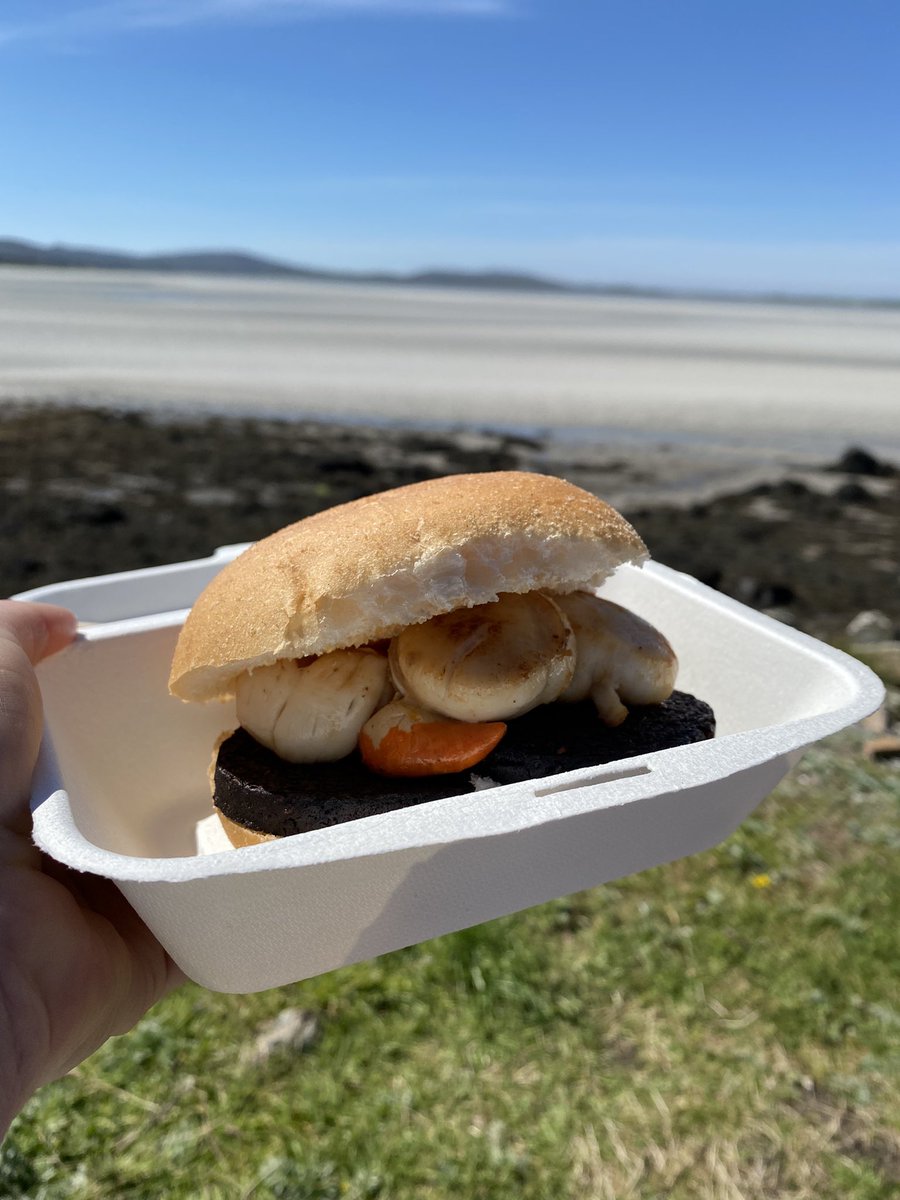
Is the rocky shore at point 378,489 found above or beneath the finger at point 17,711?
beneath

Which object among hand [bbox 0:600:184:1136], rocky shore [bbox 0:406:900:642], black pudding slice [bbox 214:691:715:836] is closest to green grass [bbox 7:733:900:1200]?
hand [bbox 0:600:184:1136]

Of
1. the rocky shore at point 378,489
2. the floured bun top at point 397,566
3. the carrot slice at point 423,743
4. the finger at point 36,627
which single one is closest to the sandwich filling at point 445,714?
the carrot slice at point 423,743

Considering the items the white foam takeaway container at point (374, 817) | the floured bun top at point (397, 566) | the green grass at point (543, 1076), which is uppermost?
the floured bun top at point (397, 566)

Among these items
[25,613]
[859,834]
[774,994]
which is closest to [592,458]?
[859,834]

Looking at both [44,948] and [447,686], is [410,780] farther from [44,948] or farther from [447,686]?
[44,948]

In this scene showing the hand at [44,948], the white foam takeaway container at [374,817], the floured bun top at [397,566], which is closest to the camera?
the white foam takeaway container at [374,817]

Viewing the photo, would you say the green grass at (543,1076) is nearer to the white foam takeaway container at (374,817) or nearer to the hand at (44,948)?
the hand at (44,948)

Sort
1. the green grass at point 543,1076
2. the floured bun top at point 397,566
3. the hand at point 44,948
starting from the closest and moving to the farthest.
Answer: the hand at point 44,948, the floured bun top at point 397,566, the green grass at point 543,1076

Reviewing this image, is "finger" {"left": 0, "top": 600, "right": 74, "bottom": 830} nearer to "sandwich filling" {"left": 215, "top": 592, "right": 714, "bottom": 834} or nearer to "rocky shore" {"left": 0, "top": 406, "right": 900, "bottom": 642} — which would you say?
"sandwich filling" {"left": 215, "top": 592, "right": 714, "bottom": 834}
